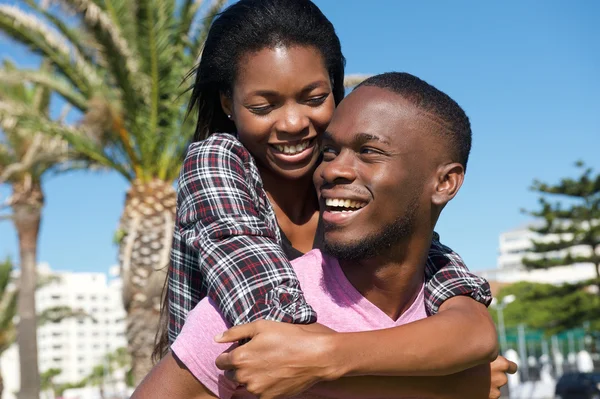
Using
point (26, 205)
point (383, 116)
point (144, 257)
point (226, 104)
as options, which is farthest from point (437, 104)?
point (26, 205)

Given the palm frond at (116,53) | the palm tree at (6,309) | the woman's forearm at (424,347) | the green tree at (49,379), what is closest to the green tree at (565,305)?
the palm tree at (6,309)

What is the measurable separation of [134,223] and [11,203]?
7.42 m

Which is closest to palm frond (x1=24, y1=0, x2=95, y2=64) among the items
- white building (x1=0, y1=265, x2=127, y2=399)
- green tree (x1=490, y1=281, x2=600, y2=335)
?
green tree (x1=490, y1=281, x2=600, y2=335)

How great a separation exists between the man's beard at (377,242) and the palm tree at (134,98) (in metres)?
8.58

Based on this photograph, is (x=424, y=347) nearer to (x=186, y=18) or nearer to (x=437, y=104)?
(x=437, y=104)

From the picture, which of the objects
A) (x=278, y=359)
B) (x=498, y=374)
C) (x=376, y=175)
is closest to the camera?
(x=278, y=359)

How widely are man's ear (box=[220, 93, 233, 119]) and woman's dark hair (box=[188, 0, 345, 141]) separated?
0.02 meters

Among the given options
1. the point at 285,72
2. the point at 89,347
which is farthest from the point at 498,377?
the point at 89,347

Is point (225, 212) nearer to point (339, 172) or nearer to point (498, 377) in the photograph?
point (339, 172)

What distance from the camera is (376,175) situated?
5.81 ft

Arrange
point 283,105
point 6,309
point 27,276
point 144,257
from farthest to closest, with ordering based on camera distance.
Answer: point 6,309 < point 27,276 < point 144,257 < point 283,105

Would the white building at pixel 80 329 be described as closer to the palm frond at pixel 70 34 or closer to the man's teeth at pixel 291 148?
the palm frond at pixel 70 34

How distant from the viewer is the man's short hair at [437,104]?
73.5 inches

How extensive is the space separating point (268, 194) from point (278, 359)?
988mm
